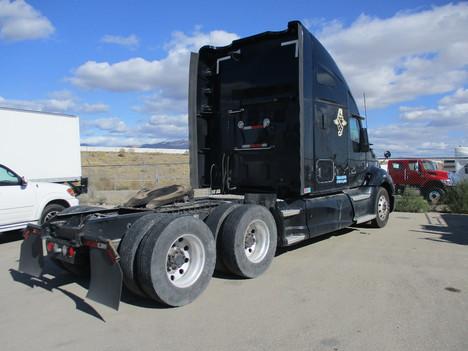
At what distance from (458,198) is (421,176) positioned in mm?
4790

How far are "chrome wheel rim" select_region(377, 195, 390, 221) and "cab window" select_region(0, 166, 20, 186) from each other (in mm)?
8193

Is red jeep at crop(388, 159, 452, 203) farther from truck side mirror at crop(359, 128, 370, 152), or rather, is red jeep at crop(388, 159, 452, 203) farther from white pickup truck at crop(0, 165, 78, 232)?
white pickup truck at crop(0, 165, 78, 232)

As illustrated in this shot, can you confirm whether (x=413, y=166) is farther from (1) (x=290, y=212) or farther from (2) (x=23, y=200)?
(2) (x=23, y=200)

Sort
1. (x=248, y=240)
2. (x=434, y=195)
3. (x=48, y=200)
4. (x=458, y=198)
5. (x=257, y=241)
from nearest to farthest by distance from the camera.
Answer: (x=248, y=240) → (x=257, y=241) → (x=48, y=200) → (x=458, y=198) → (x=434, y=195)

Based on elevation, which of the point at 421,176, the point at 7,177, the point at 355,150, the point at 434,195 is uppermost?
the point at 355,150

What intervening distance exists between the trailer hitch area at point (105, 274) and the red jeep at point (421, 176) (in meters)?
15.3

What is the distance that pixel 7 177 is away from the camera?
9219 mm

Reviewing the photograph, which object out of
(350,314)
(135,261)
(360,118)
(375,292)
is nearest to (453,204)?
(360,118)

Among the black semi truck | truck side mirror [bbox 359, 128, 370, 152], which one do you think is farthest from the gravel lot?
truck side mirror [bbox 359, 128, 370, 152]

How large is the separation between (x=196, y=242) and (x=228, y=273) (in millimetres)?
1234

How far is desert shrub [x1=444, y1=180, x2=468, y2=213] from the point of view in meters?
12.9

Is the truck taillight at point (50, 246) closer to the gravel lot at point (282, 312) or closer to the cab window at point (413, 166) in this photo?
the gravel lot at point (282, 312)

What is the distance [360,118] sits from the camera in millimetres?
9531

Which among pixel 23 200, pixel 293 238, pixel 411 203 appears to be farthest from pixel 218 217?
pixel 411 203
